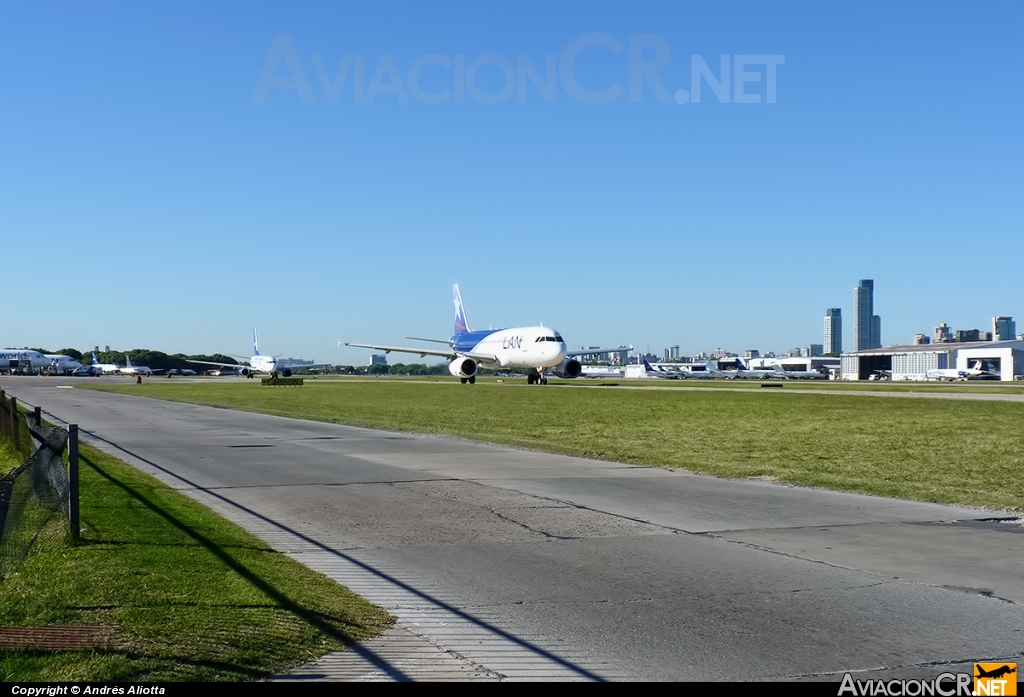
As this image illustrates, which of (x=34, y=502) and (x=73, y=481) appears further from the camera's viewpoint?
(x=34, y=502)

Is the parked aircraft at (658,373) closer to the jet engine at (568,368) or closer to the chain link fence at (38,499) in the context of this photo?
the jet engine at (568,368)

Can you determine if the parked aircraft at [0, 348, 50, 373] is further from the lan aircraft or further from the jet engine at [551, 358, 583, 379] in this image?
the jet engine at [551, 358, 583, 379]

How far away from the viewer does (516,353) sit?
67.4m

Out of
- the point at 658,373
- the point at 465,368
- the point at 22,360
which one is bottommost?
the point at 658,373

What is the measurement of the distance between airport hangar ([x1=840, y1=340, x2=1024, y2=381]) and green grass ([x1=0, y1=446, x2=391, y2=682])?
114865 mm

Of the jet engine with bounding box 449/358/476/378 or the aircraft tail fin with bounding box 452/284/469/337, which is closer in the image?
the jet engine with bounding box 449/358/476/378

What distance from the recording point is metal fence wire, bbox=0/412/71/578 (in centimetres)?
846

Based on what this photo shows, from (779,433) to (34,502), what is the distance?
787 inches

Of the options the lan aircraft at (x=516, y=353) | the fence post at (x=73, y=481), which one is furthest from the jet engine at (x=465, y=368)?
the fence post at (x=73, y=481)

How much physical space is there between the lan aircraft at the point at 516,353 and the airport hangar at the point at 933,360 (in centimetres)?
6251

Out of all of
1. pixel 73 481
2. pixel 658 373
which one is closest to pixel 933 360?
pixel 658 373

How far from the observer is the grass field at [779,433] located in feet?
56.0

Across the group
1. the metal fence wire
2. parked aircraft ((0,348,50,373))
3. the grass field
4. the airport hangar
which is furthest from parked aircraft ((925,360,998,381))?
parked aircraft ((0,348,50,373))

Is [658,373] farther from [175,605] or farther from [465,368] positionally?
[175,605]
